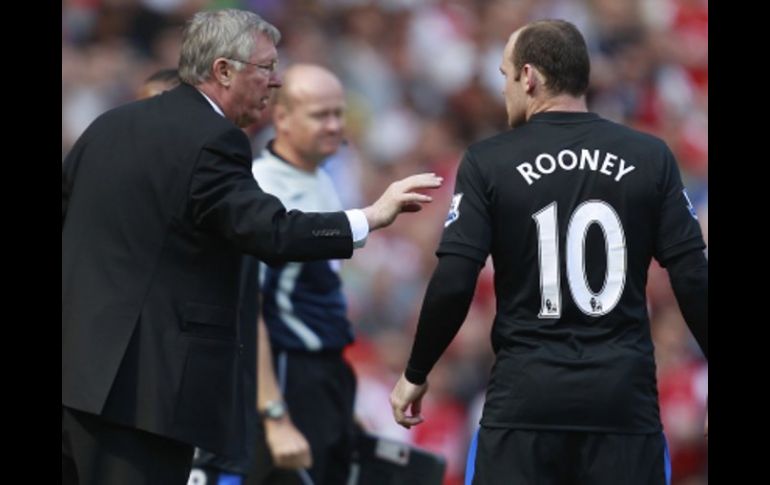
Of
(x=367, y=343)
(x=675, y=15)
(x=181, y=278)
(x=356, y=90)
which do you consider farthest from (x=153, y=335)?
(x=675, y=15)

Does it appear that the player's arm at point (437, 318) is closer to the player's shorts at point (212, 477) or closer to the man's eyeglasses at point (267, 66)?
the man's eyeglasses at point (267, 66)

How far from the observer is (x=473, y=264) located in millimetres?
4797

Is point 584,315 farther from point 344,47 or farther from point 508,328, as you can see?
point 344,47

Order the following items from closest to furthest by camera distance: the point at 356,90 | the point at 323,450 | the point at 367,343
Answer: the point at 323,450 < the point at 367,343 < the point at 356,90

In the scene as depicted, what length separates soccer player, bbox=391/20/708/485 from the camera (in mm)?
4746

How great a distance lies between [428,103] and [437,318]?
677 cm

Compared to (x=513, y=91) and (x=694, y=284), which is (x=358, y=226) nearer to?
(x=513, y=91)

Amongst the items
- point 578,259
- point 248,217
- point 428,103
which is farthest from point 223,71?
point 428,103

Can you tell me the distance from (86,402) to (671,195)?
6.66 feet

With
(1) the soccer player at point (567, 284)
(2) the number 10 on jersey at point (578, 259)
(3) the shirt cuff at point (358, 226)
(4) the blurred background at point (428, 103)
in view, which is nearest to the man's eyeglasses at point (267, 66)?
(3) the shirt cuff at point (358, 226)

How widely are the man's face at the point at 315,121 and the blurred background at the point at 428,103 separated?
2.88m

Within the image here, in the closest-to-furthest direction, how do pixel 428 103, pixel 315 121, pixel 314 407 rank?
pixel 314 407 → pixel 315 121 → pixel 428 103

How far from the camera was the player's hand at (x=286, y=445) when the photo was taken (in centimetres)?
618

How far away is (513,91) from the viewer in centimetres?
501
